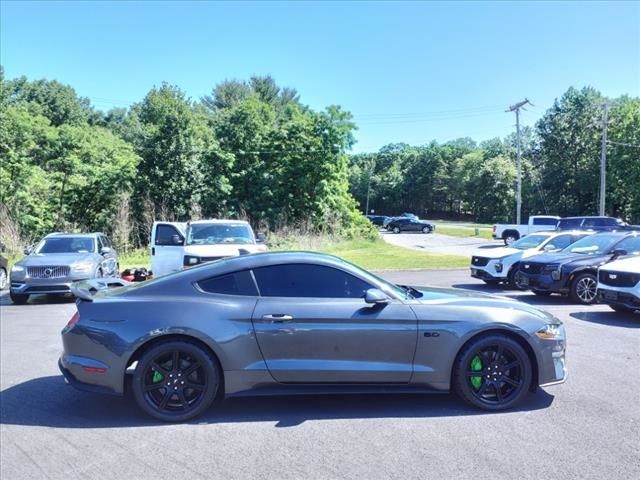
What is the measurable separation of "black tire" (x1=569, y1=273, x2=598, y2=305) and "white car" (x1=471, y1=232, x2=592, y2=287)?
2154mm

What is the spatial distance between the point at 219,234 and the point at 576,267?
860 centimetres

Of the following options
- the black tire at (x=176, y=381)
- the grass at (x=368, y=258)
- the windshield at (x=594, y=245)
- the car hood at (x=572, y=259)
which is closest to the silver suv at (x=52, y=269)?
the grass at (x=368, y=258)

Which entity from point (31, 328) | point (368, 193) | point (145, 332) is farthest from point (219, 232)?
point (368, 193)

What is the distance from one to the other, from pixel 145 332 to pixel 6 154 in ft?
94.6

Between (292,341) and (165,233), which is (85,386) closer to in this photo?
(292,341)

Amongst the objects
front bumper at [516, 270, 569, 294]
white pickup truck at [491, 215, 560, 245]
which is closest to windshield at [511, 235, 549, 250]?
front bumper at [516, 270, 569, 294]

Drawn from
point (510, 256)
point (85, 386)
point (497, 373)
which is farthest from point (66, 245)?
point (497, 373)

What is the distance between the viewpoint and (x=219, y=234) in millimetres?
13734

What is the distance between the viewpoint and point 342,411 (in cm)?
478

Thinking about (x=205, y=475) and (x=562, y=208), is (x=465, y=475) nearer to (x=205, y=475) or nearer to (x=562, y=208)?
(x=205, y=475)

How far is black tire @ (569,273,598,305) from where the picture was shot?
11.0m

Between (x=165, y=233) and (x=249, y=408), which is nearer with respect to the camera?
(x=249, y=408)

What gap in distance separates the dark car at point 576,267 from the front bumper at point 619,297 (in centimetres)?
118

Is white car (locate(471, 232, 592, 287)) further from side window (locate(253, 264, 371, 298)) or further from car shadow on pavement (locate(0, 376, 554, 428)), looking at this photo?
side window (locate(253, 264, 371, 298))
